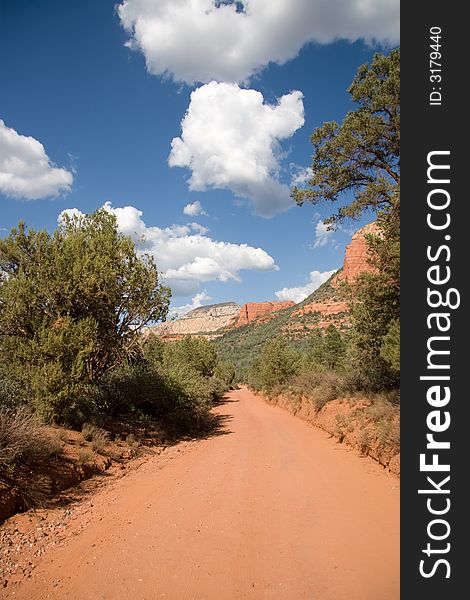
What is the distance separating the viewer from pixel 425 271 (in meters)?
4.43

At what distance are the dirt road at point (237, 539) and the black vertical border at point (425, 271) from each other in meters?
0.69

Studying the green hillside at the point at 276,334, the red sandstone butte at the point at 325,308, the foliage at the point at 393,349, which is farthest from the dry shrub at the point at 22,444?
the red sandstone butte at the point at 325,308

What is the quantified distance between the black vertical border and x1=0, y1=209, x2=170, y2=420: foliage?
8833 millimetres

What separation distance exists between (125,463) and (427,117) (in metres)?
10.3

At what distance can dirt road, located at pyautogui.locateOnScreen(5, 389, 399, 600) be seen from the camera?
4.04 m

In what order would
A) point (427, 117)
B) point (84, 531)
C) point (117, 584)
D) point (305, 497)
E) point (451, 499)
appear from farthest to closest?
1. point (305, 497)
2. point (84, 531)
3. point (427, 117)
4. point (117, 584)
5. point (451, 499)

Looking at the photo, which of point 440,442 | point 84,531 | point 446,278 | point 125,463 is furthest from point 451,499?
point 125,463

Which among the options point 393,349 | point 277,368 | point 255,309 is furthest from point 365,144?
point 255,309

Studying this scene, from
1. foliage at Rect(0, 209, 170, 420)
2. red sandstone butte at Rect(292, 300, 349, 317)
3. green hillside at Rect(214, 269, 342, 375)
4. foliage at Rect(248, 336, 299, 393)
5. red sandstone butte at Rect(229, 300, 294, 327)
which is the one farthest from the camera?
red sandstone butte at Rect(229, 300, 294, 327)

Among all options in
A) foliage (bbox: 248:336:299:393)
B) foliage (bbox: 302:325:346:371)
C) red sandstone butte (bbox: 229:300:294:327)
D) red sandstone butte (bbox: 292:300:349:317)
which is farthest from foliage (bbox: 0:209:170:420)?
red sandstone butte (bbox: 229:300:294:327)

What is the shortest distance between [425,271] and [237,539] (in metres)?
4.28

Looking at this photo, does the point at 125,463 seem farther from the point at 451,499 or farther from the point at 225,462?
the point at 451,499

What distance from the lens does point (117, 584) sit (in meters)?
4.14

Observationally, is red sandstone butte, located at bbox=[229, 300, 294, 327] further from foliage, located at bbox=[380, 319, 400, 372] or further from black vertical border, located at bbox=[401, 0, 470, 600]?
black vertical border, located at bbox=[401, 0, 470, 600]
